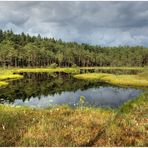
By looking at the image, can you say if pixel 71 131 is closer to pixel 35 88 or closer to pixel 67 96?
pixel 67 96

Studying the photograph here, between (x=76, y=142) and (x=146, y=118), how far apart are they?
4970 mm

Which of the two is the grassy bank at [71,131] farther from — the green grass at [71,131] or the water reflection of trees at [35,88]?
the water reflection of trees at [35,88]

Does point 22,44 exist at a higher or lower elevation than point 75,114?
higher

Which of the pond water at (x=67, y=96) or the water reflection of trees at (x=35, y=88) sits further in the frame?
the water reflection of trees at (x=35, y=88)

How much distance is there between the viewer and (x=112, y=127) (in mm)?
12039

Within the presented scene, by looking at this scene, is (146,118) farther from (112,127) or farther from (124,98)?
(124,98)

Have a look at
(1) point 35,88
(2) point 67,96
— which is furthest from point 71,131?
(1) point 35,88

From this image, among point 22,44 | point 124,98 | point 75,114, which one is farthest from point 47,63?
point 75,114

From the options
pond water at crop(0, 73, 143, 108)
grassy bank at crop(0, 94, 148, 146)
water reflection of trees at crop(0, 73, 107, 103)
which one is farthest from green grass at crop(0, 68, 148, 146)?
water reflection of trees at crop(0, 73, 107, 103)

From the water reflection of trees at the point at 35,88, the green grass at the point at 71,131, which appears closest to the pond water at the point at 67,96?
the water reflection of trees at the point at 35,88

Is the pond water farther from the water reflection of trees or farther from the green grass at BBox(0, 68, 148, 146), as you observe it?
the green grass at BBox(0, 68, 148, 146)

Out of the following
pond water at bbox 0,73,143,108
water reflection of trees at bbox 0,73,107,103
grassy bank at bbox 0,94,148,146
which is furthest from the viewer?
water reflection of trees at bbox 0,73,107,103

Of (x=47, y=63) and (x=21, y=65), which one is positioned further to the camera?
(x=47, y=63)

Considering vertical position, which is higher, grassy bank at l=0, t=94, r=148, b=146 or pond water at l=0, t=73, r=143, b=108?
grassy bank at l=0, t=94, r=148, b=146
